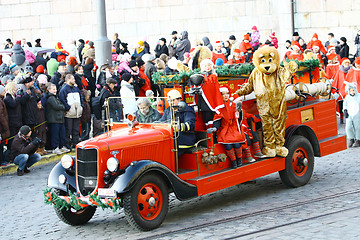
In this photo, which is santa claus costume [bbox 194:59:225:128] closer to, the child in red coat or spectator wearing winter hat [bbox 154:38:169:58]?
the child in red coat

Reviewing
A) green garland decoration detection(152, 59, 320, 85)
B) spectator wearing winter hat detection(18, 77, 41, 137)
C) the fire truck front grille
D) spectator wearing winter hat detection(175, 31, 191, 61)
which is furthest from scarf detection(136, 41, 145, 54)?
the fire truck front grille

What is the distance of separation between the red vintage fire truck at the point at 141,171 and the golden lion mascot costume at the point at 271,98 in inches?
9.7

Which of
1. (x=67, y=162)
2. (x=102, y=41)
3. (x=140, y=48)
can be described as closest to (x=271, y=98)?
(x=67, y=162)

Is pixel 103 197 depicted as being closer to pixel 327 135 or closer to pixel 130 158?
pixel 130 158

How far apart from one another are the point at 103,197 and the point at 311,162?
4227mm

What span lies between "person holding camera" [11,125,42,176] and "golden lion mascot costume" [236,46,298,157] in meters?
4.82

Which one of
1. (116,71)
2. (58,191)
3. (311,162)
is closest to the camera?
(58,191)

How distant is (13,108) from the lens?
13.9 meters

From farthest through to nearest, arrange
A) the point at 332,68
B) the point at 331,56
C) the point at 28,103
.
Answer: the point at 331,56, the point at 332,68, the point at 28,103

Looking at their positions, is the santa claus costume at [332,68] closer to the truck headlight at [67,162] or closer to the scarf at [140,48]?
the scarf at [140,48]

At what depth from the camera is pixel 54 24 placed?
29766 millimetres

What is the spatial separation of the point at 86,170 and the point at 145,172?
2.78 feet

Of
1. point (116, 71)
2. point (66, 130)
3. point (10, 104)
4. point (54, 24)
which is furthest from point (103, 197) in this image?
point (54, 24)

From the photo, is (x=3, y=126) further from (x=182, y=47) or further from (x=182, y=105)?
(x=182, y=47)
